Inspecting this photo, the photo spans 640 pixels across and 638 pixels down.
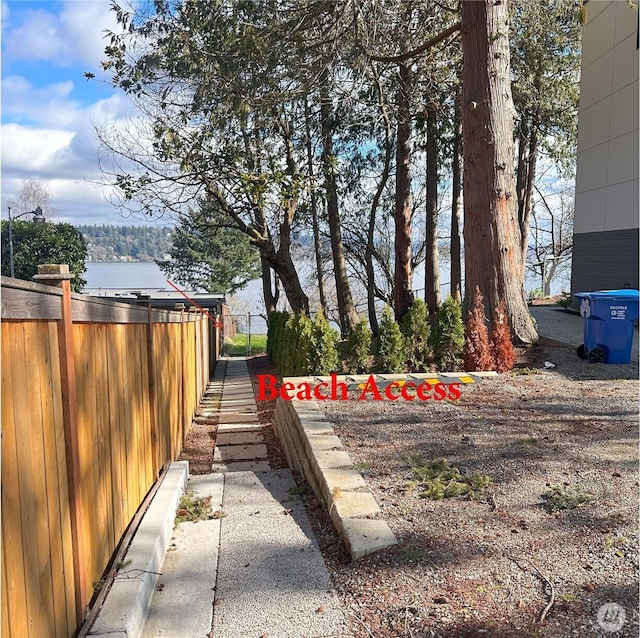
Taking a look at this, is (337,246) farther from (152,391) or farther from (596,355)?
(152,391)

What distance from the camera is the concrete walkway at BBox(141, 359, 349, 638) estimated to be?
2.33 m

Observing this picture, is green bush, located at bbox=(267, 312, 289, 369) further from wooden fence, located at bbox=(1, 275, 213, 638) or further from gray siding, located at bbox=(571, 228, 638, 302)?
wooden fence, located at bbox=(1, 275, 213, 638)

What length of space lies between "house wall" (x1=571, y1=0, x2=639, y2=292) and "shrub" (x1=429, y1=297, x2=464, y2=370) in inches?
269

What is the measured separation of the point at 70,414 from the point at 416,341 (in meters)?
6.54

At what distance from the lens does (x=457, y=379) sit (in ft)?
23.1

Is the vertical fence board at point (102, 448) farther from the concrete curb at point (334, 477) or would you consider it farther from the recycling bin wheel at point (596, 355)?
the recycling bin wheel at point (596, 355)

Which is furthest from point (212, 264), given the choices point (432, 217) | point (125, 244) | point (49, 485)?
point (49, 485)

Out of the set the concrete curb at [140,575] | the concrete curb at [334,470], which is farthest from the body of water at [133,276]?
the concrete curb at [140,575]

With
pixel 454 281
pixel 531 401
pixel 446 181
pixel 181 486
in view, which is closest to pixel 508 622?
pixel 181 486

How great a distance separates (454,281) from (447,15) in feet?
30.1

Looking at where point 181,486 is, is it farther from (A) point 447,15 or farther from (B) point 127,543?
(A) point 447,15

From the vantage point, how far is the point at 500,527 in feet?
9.51

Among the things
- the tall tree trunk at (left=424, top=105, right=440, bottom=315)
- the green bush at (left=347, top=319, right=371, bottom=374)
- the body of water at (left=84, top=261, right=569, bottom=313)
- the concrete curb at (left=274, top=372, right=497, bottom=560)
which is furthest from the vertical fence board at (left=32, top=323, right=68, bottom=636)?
the body of water at (left=84, top=261, right=569, bottom=313)

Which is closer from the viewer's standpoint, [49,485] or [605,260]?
[49,485]
